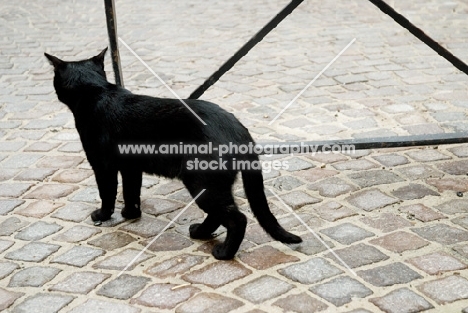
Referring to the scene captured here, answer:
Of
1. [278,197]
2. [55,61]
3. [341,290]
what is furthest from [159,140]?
[341,290]

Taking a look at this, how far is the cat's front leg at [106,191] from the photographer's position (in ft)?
11.1

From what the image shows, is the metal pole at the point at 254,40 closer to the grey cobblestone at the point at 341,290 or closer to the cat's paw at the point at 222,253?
the cat's paw at the point at 222,253

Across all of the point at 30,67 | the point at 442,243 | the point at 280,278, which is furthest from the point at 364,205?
the point at 30,67

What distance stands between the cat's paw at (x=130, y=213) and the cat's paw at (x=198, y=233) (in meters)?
0.41

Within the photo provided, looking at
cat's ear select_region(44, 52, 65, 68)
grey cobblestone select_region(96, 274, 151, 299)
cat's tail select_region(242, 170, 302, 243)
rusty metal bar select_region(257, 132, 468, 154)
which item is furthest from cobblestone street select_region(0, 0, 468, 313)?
cat's ear select_region(44, 52, 65, 68)

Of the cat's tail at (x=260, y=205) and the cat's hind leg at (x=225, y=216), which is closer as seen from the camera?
the cat's hind leg at (x=225, y=216)

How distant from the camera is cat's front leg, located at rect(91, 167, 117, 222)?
11.1 feet

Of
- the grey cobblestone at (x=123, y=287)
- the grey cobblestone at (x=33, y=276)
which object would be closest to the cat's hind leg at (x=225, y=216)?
the grey cobblestone at (x=123, y=287)

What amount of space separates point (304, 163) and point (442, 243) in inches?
52.2

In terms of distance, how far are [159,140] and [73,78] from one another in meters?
0.73

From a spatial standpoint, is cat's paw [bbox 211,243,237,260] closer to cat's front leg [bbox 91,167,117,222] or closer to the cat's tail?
the cat's tail

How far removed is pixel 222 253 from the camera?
122 inches

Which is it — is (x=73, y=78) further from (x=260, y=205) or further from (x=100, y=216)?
(x=260, y=205)

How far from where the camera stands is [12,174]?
4.21 metres
